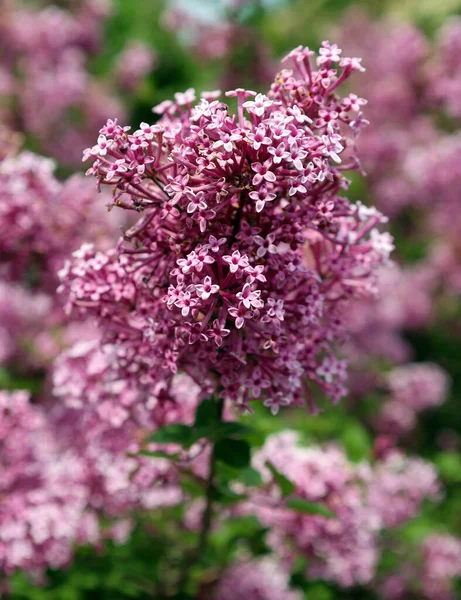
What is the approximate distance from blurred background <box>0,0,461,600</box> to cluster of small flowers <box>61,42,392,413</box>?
1.27m

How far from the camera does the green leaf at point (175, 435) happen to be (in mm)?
1862

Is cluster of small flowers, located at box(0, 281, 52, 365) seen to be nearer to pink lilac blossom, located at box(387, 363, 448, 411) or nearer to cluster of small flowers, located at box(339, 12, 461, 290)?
pink lilac blossom, located at box(387, 363, 448, 411)

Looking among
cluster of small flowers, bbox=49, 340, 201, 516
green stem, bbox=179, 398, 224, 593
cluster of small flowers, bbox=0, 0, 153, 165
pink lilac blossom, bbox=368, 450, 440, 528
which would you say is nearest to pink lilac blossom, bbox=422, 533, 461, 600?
pink lilac blossom, bbox=368, 450, 440, 528

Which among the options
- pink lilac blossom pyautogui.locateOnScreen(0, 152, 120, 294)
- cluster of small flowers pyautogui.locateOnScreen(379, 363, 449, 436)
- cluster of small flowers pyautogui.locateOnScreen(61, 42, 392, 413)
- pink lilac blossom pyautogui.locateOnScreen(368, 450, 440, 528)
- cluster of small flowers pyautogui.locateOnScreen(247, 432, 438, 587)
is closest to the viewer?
cluster of small flowers pyautogui.locateOnScreen(61, 42, 392, 413)

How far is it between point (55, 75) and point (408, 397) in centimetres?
400

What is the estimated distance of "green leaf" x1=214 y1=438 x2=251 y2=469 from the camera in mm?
1917

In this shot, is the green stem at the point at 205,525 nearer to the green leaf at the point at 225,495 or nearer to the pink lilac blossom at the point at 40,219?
the green leaf at the point at 225,495

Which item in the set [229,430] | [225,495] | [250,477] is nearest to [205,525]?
[225,495]

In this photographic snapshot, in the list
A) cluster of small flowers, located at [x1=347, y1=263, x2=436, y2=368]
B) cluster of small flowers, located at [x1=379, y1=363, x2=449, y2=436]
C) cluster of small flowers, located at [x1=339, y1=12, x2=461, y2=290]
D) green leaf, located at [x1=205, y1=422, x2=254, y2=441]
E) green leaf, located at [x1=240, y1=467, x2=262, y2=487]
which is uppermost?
cluster of small flowers, located at [x1=339, y1=12, x2=461, y2=290]

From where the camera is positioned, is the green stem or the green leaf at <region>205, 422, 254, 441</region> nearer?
the green leaf at <region>205, 422, 254, 441</region>

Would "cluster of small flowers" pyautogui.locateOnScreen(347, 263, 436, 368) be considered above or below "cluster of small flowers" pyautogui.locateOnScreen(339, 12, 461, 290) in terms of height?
below

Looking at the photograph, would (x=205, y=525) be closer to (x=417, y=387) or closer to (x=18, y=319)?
(x=18, y=319)

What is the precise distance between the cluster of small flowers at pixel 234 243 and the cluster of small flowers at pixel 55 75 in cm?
416

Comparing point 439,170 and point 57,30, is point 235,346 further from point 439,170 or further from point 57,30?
point 57,30
